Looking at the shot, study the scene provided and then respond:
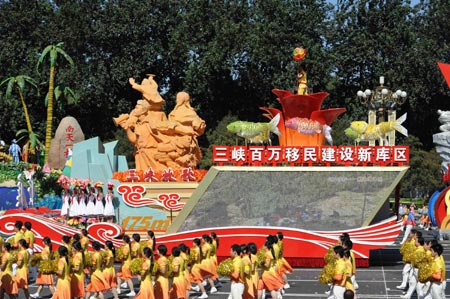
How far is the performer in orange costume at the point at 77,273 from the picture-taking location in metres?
13.8

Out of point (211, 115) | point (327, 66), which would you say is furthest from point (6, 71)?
point (327, 66)

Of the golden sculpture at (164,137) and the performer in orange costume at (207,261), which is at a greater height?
the golden sculpture at (164,137)

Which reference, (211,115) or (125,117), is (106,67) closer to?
(211,115)

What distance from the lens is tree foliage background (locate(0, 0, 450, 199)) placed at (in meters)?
41.9

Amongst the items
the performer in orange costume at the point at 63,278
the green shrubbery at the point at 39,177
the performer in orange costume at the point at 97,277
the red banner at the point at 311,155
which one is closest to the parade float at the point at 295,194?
the red banner at the point at 311,155

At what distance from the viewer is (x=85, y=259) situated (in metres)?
14.2

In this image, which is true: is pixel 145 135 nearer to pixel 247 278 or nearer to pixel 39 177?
pixel 39 177

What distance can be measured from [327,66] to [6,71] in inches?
721

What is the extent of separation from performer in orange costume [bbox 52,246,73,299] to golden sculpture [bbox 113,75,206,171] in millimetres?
11889

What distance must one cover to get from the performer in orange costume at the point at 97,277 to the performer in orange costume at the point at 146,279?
1.50 meters

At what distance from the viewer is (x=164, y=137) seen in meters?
25.6

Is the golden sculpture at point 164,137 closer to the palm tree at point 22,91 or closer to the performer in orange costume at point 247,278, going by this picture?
the performer in orange costume at point 247,278

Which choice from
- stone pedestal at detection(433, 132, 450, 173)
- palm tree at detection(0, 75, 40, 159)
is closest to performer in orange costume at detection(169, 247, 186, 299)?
stone pedestal at detection(433, 132, 450, 173)

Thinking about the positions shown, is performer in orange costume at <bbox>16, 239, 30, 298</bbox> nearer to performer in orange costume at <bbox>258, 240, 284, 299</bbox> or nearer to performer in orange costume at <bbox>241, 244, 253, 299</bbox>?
performer in orange costume at <bbox>241, 244, 253, 299</bbox>
